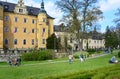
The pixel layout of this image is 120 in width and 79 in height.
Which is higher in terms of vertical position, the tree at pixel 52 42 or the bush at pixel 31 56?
the tree at pixel 52 42

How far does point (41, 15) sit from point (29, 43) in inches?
393

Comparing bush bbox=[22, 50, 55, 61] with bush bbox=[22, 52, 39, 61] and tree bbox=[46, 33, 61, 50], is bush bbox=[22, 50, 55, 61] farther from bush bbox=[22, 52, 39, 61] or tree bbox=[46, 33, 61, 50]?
tree bbox=[46, 33, 61, 50]

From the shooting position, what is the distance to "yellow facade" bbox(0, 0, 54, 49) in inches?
3314

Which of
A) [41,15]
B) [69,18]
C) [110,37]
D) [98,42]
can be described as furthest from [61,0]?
[98,42]

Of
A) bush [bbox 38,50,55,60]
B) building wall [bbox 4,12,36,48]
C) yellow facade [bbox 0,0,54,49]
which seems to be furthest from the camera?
building wall [bbox 4,12,36,48]

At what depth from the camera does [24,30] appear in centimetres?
8950

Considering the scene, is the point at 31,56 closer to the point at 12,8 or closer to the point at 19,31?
the point at 19,31

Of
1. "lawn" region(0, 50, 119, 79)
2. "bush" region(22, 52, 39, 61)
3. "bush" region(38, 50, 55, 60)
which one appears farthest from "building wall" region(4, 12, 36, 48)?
"lawn" region(0, 50, 119, 79)

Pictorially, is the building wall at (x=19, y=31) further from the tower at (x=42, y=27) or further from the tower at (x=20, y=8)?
the tower at (x=42, y=27)

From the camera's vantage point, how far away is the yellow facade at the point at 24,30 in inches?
3314

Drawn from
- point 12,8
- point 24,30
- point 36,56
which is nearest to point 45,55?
point 36,56

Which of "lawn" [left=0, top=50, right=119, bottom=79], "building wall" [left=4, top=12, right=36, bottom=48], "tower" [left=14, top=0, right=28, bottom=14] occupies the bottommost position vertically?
"lawn" [left=0, top=50, right=119, bottom=79]

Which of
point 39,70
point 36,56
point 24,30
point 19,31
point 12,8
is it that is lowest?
point 39,70

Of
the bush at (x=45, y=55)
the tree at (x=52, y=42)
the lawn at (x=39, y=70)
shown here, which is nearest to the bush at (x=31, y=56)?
the bush at (x=45, y=55)
